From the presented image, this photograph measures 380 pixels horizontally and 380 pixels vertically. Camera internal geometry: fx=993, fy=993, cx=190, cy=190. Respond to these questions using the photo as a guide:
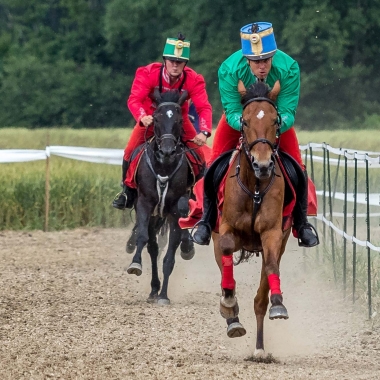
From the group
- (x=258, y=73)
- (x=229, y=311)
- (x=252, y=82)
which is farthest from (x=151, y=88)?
(x=229, y=311)

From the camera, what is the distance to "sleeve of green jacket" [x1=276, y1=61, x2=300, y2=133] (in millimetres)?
7441

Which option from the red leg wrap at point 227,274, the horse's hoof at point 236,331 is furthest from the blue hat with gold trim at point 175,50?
the horse's hoof at point 236,331

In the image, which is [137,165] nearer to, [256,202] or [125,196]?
[125,196]

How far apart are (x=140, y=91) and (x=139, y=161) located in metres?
0.76

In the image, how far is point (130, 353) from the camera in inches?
299

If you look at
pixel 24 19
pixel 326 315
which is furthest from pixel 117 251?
pixel 24 19

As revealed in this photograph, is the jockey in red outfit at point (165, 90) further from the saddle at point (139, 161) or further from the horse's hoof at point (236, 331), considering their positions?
the horse's hoof at point (236, 331)

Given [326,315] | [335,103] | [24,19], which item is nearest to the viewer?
[326,315]

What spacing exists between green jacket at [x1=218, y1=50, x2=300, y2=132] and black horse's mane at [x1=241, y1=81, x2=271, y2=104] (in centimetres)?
24

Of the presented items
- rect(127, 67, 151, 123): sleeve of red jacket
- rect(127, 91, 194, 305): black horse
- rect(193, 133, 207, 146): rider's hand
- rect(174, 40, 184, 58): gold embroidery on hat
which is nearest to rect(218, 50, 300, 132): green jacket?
rect(127, 91, 194, 305): black horse

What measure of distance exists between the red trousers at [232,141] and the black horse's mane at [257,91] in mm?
811

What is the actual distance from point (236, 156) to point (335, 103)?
3542 cm

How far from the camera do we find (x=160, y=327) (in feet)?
29.3

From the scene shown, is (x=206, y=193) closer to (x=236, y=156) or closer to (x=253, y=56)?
(x=236, y=156)
